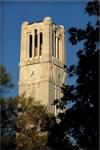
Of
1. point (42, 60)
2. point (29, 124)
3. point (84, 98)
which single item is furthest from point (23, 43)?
point (84, 98)

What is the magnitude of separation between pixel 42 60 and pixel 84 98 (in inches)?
2453

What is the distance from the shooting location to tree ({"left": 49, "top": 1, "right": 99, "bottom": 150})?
13125 mm

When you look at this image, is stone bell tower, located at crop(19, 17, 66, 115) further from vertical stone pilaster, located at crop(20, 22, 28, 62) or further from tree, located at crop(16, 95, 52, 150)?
tree, located at crop(16, 95, 52, 150)

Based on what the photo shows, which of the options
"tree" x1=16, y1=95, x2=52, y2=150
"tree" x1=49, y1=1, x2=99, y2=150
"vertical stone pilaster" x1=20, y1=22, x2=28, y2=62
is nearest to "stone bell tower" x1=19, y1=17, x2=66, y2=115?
"vertical stone pilaster" x1=20, y1=22, x2=28, y2=62

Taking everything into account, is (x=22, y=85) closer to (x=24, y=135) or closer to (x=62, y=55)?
(x=62, y=55)

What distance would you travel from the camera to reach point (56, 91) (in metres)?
72.4

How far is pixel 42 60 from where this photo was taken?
7581 cm

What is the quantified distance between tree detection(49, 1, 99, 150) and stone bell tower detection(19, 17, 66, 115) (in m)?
56.5

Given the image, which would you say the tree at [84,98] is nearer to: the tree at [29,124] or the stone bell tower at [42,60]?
the tree at [29,124]

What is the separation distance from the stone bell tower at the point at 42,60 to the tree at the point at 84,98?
2224 inches

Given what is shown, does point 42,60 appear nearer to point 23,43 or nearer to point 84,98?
point 23,43

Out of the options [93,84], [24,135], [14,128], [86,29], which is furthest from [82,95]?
[24,135]

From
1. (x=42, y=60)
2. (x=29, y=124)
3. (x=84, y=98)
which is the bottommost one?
(x=29, y=124)

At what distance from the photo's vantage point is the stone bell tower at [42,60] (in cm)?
7300
